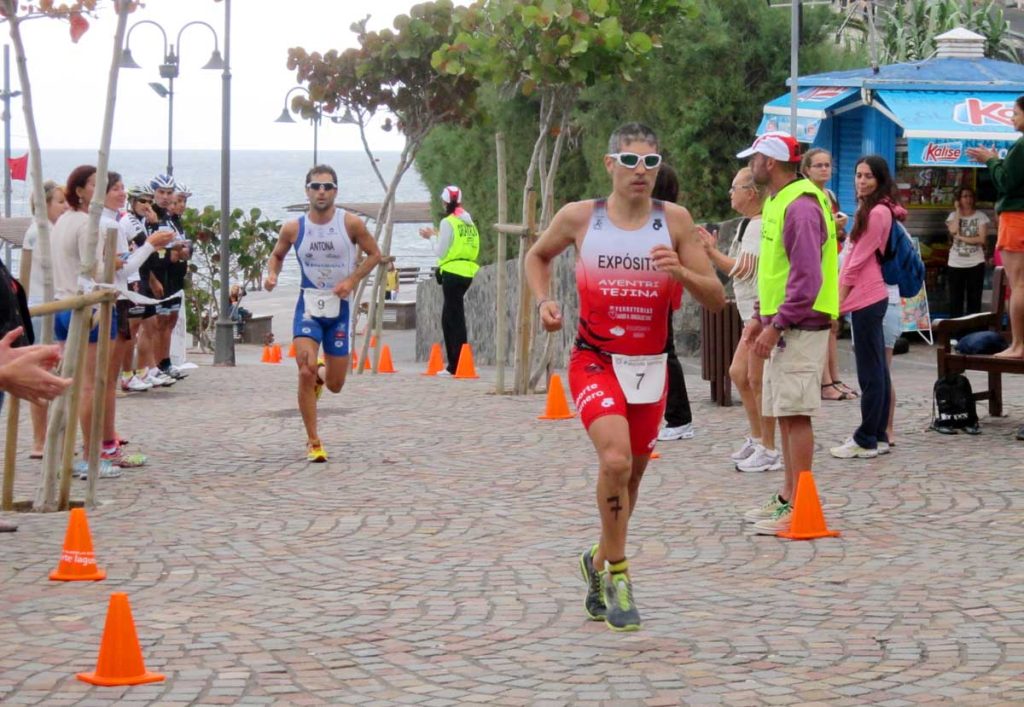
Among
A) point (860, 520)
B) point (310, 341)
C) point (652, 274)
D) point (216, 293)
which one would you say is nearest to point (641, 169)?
point (652, 274)

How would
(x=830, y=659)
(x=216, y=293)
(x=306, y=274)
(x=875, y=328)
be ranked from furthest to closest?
(x=216, y=293) → (x=306, y=274) → (x=875, y=328) → (x=830, y=659)

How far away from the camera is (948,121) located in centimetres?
1850

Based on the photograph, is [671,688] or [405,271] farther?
[405,271]

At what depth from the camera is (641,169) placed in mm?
6555

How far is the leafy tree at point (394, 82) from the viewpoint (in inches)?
728

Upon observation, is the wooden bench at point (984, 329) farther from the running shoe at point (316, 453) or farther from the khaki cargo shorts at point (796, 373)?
the running shoe at point (316, 453)

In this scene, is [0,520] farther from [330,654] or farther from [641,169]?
[641,169]

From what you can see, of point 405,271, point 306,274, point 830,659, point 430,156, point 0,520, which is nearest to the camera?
point 830,659

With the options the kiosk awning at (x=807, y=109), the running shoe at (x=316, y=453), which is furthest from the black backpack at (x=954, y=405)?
the kiosk awning at (x=807, y=109)

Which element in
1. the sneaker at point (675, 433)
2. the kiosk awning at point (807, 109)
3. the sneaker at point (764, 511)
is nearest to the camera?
the sneaker at point (764, 511)

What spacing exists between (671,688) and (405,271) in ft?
179

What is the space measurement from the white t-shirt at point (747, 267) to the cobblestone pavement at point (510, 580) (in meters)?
1.04

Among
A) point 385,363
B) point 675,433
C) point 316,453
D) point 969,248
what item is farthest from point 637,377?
point 385,363

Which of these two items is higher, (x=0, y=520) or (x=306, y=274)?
(x=306, y=274)
